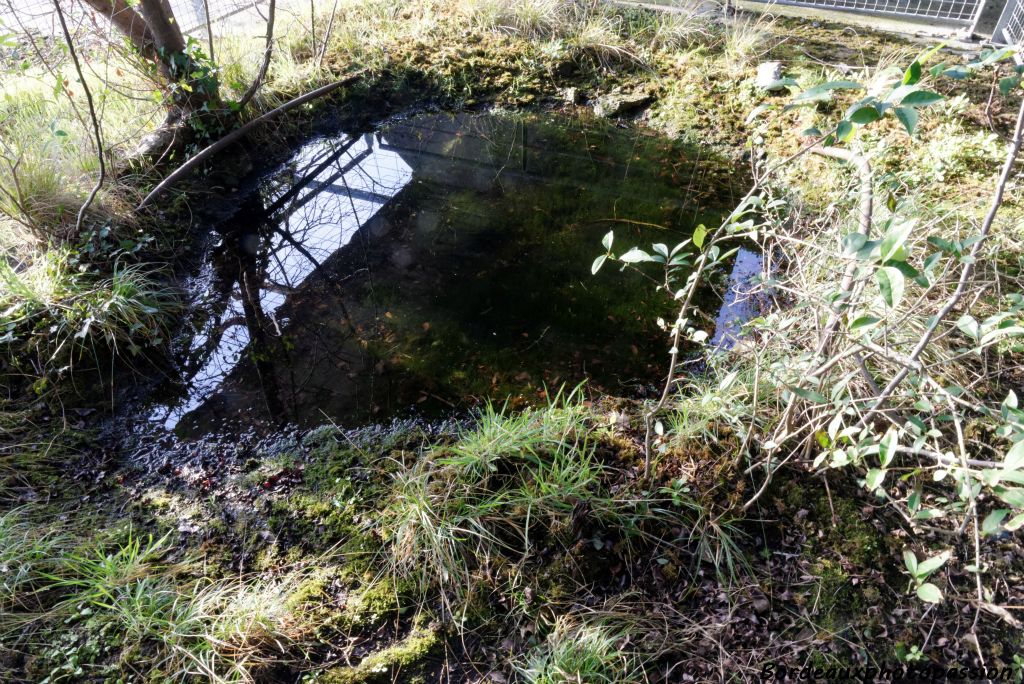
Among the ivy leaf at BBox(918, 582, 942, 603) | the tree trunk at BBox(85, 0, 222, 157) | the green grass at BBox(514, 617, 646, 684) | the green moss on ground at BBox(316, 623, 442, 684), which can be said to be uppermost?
the tree trunk at BBox(85, 0, 222, 157)

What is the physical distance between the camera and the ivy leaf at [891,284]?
1.11 m

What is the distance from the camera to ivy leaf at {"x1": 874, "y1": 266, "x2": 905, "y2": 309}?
43.5 inches

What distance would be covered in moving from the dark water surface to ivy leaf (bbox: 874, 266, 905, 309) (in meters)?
1.80

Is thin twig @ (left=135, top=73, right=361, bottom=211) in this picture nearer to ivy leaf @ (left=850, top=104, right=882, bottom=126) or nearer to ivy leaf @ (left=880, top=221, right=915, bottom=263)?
ivy leaf @ (left=850, top=104, right=882, bottom=126)

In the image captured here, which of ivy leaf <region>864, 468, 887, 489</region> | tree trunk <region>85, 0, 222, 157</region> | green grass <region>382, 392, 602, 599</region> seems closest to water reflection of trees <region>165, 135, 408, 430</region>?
tree trunk <region>85, 0, 222, 157</region>

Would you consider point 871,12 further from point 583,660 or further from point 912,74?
point 583,660

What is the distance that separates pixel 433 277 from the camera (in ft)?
11.9

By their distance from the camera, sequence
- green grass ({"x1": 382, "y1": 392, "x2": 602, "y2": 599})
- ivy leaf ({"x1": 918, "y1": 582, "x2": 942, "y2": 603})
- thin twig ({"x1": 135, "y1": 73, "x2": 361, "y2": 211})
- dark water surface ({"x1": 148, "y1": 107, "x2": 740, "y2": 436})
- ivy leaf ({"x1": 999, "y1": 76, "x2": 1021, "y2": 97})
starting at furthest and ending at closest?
thin twig ({"x1": 135, "y1": 73, "x2": 361, "y2": 211}) → dark water surface ({"x1": 148, "y1": 107, "x2": 740, "y2": 436}) → green grass ({"x1": 382, "y1": 392, "x2": 602, "y2": 599}) → ivy leaf ({"x1": 918, "y1": 582, "x2": 942, "y2": 603}) → ivy leaf ({"x1": 999, "y1": 76, "x2": 1021, "y2": 97})

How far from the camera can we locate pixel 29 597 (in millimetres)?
2045

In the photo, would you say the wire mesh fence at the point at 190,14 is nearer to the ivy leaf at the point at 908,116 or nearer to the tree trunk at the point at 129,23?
the tree trunk at the point at 129,23

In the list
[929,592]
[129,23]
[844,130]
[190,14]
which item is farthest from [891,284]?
[190,14]

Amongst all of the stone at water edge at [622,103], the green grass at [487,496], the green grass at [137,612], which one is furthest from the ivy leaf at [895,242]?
the stone at water edge at [622,103]

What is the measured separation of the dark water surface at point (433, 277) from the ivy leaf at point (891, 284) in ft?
5.90

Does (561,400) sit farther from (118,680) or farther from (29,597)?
(29,597)
